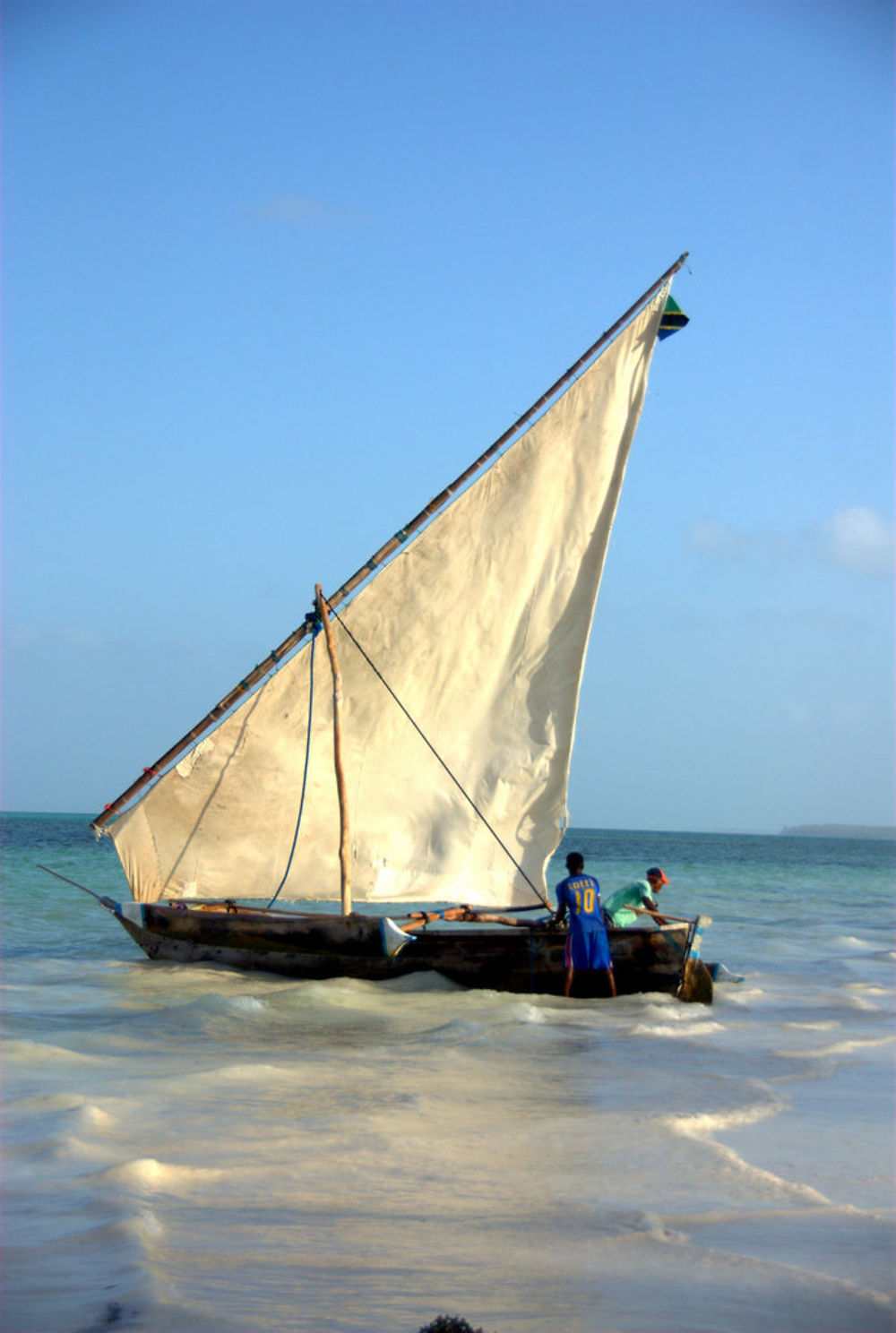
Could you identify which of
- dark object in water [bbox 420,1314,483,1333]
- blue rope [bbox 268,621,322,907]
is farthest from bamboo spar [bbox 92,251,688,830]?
dark object in water [bbox 420,1314,483,1333]

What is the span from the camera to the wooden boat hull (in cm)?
1276

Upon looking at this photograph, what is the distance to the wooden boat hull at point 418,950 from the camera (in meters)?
12.8

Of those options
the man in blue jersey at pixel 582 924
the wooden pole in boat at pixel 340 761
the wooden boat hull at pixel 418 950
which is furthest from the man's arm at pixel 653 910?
the wooden pole in boat at pixel 340 761

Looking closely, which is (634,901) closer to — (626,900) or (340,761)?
(626,900)

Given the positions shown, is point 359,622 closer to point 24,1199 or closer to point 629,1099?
point 629,1099

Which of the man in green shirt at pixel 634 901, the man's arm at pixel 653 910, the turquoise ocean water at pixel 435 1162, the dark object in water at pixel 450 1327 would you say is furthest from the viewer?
the man in green shirt at pixel 634 901

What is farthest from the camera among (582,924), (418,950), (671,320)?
(671,320)

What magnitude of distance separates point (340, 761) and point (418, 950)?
2344 millimetres

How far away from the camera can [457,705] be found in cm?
1375

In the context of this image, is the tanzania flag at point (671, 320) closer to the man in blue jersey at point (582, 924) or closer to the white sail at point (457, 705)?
the white sail at point (457, 705)

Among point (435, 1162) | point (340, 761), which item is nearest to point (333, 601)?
point (340, 761)

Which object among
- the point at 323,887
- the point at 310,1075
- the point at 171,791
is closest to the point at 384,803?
the point at 323,887

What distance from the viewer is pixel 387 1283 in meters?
4.86

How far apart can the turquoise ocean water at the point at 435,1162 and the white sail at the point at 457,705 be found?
5.01ft
